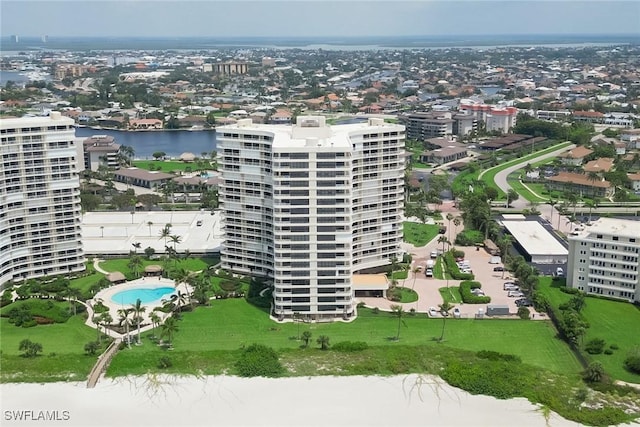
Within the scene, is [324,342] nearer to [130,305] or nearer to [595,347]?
[130,305]

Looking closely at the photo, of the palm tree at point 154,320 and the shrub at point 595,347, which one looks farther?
the palm tree at point 154,320

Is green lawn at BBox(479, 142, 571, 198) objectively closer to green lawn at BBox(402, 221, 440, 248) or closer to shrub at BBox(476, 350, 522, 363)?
green lawn at BBox(402, 221, 440, 248)

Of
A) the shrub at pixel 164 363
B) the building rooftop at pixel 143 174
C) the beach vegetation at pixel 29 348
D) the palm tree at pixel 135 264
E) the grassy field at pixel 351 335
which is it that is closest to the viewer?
the shrub at pixel 164 363

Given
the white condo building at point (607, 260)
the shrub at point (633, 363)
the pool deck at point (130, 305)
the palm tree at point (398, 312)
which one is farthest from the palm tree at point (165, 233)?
the shrub at point (633, 363)

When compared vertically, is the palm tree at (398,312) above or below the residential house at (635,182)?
below

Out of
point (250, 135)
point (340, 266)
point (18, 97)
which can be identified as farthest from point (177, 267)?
point (18, 97)

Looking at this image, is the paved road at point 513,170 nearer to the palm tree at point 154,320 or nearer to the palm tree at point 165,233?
the palm tree at point 165,233

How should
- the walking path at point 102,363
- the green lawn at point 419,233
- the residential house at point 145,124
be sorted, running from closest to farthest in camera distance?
the walking path at point 102,363 → the green lawn at point 419,233 → the residential house at point 145,124

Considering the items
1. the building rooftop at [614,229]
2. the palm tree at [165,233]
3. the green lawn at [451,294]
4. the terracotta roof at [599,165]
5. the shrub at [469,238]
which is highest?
the building rooftop at [614,229]
